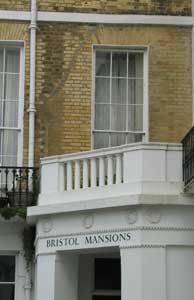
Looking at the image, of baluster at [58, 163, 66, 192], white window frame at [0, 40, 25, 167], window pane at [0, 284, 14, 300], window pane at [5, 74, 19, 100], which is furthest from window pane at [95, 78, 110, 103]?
window pane at [0, 284, 14, 300]

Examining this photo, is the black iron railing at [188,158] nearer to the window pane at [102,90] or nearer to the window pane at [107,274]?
the window pane at [107,274]

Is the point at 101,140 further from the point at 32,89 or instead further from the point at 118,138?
the point at 32,89

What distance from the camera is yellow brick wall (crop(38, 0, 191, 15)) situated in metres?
18.6

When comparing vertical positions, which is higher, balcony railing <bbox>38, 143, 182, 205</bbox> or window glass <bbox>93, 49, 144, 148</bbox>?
window glass <bbox>93, 49, 144, 148</bbox>

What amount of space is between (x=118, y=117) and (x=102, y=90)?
0.71 m

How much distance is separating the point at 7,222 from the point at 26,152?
1602 mm

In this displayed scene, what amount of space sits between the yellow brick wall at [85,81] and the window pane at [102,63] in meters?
0.36

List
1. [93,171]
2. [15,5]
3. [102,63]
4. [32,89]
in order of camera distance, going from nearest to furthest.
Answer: [93,171] → [32,89] → [15,5] → [102,63]

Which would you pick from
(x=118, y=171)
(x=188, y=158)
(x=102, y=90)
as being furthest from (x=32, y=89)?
(x=188, y=158)

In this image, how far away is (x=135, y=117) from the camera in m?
18.7

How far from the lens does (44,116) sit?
18156 millimetres

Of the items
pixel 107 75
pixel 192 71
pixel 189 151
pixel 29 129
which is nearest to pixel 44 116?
pixel 29 129

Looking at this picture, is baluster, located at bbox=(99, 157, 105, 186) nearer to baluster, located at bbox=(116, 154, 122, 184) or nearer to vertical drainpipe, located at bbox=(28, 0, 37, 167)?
baluster, located at bbox=(116, 154, 122, 184)

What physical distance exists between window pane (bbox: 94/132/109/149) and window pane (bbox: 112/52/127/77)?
1412 mm
